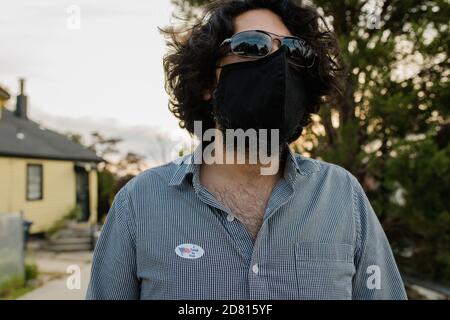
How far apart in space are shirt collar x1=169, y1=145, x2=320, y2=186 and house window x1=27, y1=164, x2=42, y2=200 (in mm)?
15367

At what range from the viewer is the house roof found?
15633mm

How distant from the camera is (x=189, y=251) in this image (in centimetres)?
172

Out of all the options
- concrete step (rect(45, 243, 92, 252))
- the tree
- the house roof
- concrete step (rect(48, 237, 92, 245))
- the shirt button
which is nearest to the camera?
the shirt button

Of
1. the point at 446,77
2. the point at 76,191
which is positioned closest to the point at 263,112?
the point at 446,77

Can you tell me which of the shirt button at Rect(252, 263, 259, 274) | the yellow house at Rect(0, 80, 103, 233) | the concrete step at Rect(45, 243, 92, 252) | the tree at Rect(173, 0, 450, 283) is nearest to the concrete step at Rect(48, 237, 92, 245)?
the concrete step at Rect(45, 243, 92, 252)

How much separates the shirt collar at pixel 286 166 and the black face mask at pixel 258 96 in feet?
0.34

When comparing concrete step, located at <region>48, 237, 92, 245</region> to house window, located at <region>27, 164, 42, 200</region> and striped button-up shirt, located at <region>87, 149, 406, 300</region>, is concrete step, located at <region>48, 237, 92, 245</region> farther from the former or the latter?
striped button-up shirt, located at <region>87, 149, 406, 300</region>

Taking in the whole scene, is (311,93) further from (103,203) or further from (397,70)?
(103,203)

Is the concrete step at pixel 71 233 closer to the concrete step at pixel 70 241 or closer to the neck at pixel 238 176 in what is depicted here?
the concrete step at pixel 70 241

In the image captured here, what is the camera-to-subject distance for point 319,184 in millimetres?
1962

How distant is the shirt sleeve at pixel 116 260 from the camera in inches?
68.7

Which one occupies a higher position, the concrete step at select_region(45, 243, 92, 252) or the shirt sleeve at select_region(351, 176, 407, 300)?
the shirt sleeve at select_region(351, 176, 407, 300)
